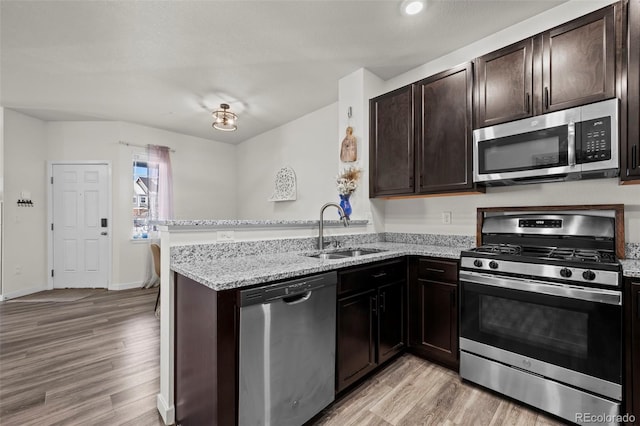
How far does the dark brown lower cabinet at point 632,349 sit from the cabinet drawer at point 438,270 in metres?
0.86

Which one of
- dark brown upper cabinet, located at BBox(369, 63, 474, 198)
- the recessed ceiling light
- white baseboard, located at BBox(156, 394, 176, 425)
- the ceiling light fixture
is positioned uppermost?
the recessed ceiling light

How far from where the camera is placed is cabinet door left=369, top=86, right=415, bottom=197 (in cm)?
265

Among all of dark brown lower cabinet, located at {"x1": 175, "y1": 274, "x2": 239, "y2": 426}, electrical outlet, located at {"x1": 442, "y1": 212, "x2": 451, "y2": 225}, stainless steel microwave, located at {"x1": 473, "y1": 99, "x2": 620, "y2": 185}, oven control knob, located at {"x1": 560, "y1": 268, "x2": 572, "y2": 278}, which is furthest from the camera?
electrical outlet, located at {"x1": 442, "y1": 212, "x2": 451, "y2": 225}

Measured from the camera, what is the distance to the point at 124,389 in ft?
6.43

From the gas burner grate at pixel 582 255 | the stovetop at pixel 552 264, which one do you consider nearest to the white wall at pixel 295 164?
the stovetop at pixel 552 264

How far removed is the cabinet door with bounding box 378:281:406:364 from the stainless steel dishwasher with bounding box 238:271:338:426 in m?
0.52

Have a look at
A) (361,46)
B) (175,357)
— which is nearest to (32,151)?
(175,357)

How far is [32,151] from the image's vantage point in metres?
4.41

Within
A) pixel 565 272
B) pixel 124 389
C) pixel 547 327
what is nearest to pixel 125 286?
pixel 124 389

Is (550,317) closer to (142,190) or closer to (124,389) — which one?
(124,389)

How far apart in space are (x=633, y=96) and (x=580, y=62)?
37 centimetres

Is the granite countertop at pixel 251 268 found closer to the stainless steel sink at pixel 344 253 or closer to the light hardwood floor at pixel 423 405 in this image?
the stainless steel sink at pixel 344 253

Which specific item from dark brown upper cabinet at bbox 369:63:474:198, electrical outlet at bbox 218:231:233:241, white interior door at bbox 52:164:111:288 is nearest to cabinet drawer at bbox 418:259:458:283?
dark brown upper cabinet at bbox 369:63:474:198

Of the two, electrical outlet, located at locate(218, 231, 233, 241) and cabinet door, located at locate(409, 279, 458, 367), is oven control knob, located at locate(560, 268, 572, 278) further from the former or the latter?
electrical outlet, located at locate(218, 231, 233, 241)
